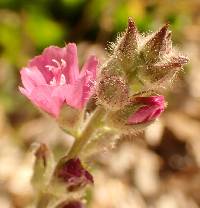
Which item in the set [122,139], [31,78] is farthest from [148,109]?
[122,139]

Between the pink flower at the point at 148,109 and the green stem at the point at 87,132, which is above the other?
the pink flower at the point at 148,109

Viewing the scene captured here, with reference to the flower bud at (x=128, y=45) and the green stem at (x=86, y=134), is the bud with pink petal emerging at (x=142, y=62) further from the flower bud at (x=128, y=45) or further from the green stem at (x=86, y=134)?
the green stem at (x=86, y=134)

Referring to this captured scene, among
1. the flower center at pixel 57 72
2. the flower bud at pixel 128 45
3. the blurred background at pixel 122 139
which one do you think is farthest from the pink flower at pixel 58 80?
the blurred background at pixel 122 139

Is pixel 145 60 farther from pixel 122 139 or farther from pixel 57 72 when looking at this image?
pixel 122 139

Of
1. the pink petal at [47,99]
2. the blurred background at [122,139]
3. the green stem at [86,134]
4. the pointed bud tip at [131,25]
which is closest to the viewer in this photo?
the pointed bud tip at [131,25]

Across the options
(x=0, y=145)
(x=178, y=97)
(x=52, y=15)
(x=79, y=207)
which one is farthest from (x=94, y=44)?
(x=79, y=207)

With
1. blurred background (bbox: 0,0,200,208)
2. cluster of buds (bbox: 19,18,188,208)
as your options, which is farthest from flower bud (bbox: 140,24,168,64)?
blurred background (bbox: 0,0,200,208)
